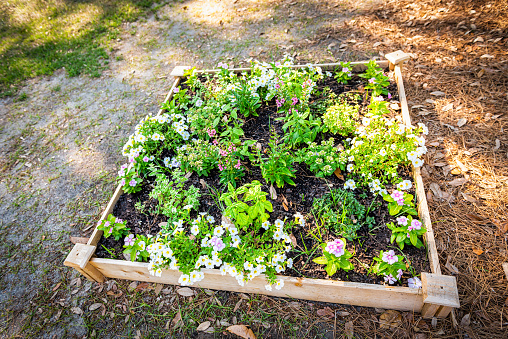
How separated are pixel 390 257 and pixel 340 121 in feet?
4.38

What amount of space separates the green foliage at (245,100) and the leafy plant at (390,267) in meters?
1.94

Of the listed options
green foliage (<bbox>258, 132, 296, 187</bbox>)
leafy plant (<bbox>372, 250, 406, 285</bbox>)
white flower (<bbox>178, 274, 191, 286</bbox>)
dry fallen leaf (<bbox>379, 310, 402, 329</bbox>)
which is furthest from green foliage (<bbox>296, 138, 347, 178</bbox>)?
white flower (<bbox>178, 274, 191, 286</bbox>)

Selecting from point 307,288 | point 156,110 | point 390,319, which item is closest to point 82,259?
point 307,288

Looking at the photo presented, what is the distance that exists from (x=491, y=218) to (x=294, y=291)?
6.26 ft

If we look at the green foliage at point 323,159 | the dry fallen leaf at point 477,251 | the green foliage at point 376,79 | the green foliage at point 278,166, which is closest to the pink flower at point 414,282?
the dry fallen leaf at point 477,251

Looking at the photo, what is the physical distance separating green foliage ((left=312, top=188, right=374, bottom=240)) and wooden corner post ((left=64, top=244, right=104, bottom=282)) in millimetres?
1939

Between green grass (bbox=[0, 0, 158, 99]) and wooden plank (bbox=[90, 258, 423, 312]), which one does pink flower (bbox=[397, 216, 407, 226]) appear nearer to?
wooden plank (bbox=[90, 258, 423, 312])

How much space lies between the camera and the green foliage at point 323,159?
252cm

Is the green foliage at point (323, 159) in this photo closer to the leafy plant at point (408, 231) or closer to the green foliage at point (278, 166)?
the green foliage at point (278, 166)

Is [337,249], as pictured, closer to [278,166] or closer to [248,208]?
[248,208]

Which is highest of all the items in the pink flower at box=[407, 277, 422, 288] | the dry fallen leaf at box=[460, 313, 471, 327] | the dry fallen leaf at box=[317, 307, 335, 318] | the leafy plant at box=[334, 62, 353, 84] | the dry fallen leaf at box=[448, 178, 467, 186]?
the leafy plant at box=[334, 62, 353, 84]

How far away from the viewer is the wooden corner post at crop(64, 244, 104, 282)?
2252 millimetres

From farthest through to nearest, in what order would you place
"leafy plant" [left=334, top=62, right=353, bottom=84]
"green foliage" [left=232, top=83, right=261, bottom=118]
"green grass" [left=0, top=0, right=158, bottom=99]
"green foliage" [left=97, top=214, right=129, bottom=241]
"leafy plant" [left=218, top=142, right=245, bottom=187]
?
"green grass" [left=0, top=0, right=158, bottom=99]
"leafy plant" [left=334, top=62, right=353, bottom=84]
"green foliage" [left=232, top=83, right=261, bottom=118]
"leafy plant" [left=218, top=142, right=245, bottom=187]
"green foliage" [left=97, top=214, right=129, bottom=241]

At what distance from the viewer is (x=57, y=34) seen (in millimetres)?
5785
